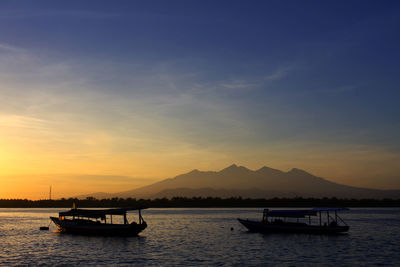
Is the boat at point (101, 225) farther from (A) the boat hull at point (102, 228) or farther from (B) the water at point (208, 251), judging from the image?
(B) the water at point (208, 251)

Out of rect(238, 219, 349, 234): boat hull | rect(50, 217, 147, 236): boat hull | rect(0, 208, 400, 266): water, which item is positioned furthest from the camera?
rect(238, 219, 349, 234): boat hull

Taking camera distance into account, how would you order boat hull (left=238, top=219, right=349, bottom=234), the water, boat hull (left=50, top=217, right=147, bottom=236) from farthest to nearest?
boat hull (left=238, top=219, right=349, bottom=234), boat hull (left=50, top=217, right=147, bottom=236), the water

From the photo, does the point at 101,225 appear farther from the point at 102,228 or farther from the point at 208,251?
the point at 208,251

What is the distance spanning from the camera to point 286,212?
75000 mm

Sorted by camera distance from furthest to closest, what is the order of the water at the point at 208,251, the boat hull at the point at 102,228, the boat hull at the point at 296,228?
the boat hull at the point at 296,228
the boat hull at the point at 102,228
the water at the point at 208,251

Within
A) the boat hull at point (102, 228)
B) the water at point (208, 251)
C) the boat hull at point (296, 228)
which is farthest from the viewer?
the boat hull at point (296, 228)

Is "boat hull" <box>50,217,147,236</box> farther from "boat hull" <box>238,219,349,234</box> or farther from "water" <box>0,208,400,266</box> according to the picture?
"boat hull" <box>238,219,349,234</box>

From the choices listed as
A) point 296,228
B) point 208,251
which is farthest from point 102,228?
point 296,228

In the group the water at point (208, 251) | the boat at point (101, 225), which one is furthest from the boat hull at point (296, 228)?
the boat at point (101, 225)

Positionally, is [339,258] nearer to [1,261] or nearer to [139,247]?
[139,247]

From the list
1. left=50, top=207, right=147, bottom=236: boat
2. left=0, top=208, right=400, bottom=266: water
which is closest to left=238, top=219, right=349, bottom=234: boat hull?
left=0, top=208, right=400, bottom=266: water

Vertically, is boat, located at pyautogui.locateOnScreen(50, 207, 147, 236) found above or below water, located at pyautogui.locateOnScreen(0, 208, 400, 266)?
above

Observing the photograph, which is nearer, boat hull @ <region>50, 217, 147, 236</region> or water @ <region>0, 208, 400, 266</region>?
water @ <region>0, 208, 400, 266</region>

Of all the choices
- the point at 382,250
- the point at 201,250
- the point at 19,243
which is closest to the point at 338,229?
the point at 382,250
